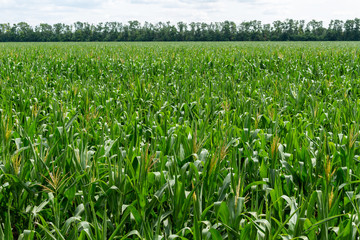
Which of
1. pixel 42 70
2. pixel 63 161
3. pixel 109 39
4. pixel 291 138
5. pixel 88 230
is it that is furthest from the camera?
pixel 109 39

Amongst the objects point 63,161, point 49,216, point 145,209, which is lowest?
point 49,216

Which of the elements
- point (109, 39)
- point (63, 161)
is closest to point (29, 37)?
point (109, 39)

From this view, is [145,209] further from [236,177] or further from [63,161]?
[63,161]

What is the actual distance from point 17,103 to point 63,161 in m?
3.26

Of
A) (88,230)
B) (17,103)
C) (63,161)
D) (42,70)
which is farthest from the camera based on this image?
(42,70)

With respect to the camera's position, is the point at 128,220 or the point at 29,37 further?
the point at 29,37

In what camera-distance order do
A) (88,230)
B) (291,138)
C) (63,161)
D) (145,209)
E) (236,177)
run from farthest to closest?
1. (291,138)
2. (63,161)
3. (236,177)
4. (145,209)
5. (88,230)

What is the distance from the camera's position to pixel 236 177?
2.17 meters

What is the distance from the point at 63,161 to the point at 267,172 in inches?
56.1

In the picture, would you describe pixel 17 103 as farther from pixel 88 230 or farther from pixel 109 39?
pixel 109 39

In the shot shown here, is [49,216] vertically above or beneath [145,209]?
beneath

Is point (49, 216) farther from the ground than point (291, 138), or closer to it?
closer to it

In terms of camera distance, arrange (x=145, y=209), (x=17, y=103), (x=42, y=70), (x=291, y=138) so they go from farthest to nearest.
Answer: (x=42, y=70), (x=17, y=103), (x=291, y=138), (x=145, y=209)

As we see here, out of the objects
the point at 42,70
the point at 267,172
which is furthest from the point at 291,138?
the point at 42,70
